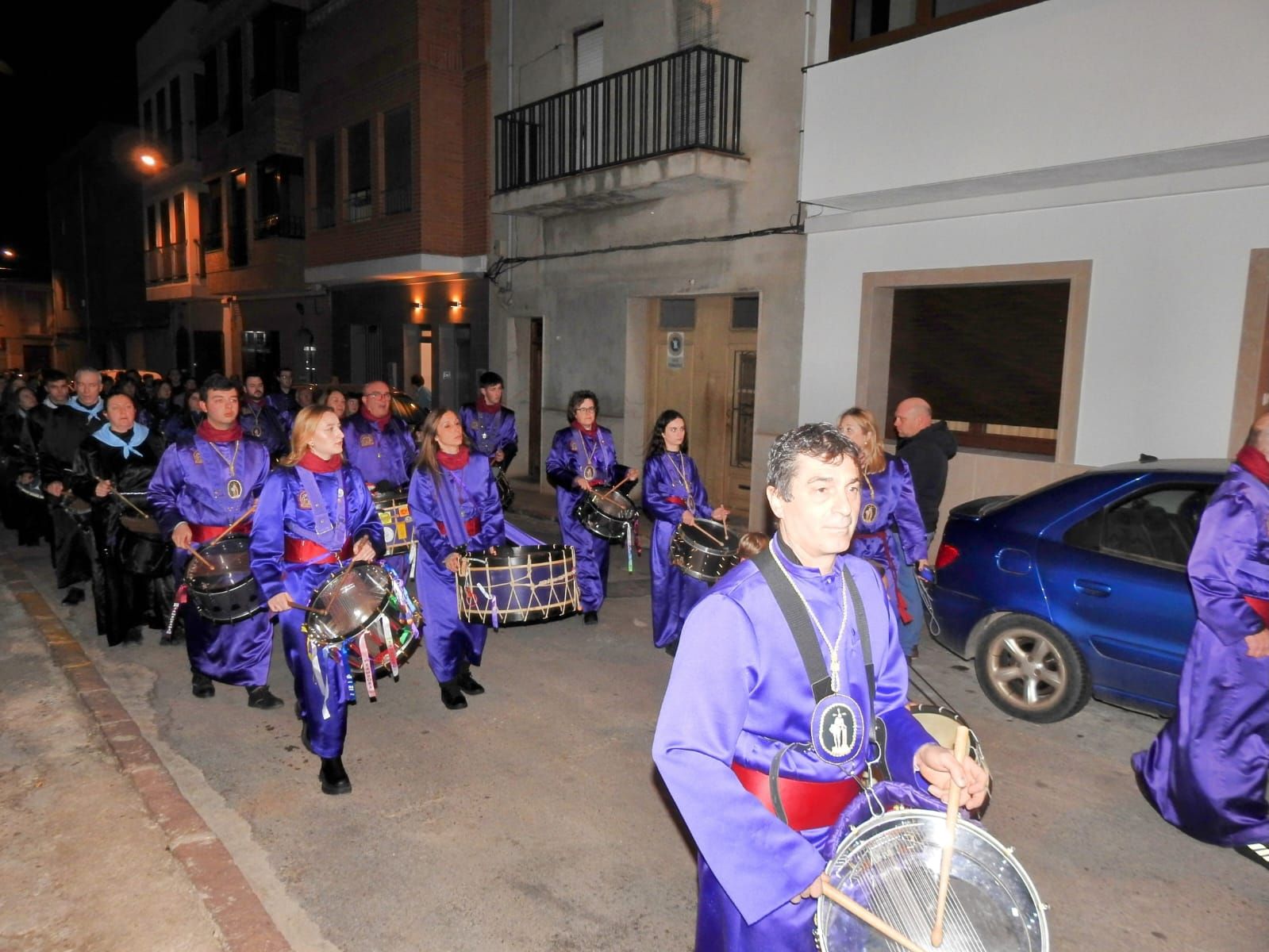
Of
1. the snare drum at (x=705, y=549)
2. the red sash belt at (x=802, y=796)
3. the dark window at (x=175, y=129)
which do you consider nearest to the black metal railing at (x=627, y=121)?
the snare drum at (x=705, y=549)

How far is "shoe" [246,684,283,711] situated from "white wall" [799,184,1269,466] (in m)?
7.55

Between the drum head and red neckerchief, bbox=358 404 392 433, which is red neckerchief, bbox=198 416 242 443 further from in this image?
the drum head

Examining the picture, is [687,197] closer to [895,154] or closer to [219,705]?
[895,154]

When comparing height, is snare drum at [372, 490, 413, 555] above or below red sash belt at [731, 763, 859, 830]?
below

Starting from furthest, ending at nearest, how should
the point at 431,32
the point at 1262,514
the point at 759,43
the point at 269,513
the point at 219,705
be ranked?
the point at 431,32
the point at 759,43
the point at 219,705
the point at 269,513
the point at 1262,514

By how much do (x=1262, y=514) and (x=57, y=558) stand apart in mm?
9666

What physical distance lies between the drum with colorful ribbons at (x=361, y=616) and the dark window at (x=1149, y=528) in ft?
13.5

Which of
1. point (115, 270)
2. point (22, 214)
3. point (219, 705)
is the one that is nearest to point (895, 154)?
point (219, 705)

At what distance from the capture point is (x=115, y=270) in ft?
145

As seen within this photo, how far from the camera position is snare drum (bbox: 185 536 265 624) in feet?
18.7

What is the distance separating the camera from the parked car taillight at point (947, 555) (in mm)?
6455

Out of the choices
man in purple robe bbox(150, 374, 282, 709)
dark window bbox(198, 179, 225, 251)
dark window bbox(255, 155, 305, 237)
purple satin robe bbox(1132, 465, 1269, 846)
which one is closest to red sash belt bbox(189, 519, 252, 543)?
man in purple robe bbox(150, 374, 282, 709)

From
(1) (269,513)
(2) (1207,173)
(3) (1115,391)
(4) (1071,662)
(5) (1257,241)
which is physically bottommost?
(4) (1071,662)

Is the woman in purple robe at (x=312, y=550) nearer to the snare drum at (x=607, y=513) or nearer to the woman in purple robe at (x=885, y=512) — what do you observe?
the snare drum at (x=607, y=513)
